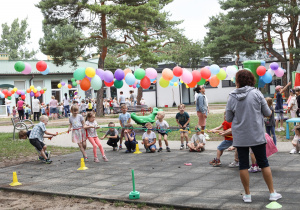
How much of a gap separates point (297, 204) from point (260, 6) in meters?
29.0

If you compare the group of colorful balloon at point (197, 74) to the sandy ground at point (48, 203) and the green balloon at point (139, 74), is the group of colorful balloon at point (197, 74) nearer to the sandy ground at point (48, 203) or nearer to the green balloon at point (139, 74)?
the green balloon at point (139, 74)

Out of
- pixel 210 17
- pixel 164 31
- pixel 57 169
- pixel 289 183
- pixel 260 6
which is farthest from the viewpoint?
pixel 210 17

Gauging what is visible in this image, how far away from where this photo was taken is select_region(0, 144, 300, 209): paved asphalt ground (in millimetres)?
5629

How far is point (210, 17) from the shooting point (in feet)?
165

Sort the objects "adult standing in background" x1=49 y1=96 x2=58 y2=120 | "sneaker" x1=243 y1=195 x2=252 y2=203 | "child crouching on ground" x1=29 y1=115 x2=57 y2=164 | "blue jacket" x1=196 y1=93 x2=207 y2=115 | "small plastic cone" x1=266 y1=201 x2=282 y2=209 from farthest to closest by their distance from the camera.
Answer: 1. "adult standing in background" x1=49 y1=96 x2=58 y2=120
2. "blue jacket" x1=196 y1=93 x2=207 y2=115
3. "child crouching on ground" x1=29 y1=115 x2=57 y2=164
4. "sneaker" x1=243 y1=195 x2=252 y2=203
5. "small plastic cone" x1=266 y1=201 x2=282 y2=209

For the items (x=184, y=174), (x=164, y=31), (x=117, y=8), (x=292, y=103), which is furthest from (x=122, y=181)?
(x=164, y=31)

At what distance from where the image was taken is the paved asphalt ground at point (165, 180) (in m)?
5.63

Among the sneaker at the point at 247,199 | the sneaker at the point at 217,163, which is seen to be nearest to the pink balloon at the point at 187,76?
the sneaker at the point at 217,163

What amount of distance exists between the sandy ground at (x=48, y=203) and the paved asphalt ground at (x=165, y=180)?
16 centimetres

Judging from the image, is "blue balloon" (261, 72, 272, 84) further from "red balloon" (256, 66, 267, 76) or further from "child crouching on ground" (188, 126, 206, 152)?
"child crouching on ground" (188, 126, 206, 152)

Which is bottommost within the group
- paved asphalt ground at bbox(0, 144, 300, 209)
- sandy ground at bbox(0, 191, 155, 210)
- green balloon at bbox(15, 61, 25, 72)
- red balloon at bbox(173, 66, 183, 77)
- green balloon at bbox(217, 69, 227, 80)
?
sandy ground at bbox(0, 191, 155, 210)

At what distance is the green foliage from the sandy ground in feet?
205

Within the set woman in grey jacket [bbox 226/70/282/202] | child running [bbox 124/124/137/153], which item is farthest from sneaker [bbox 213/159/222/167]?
child running [bbox 124/124/137/153]

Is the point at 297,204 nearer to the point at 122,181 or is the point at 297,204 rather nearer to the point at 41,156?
the point at 122,181
